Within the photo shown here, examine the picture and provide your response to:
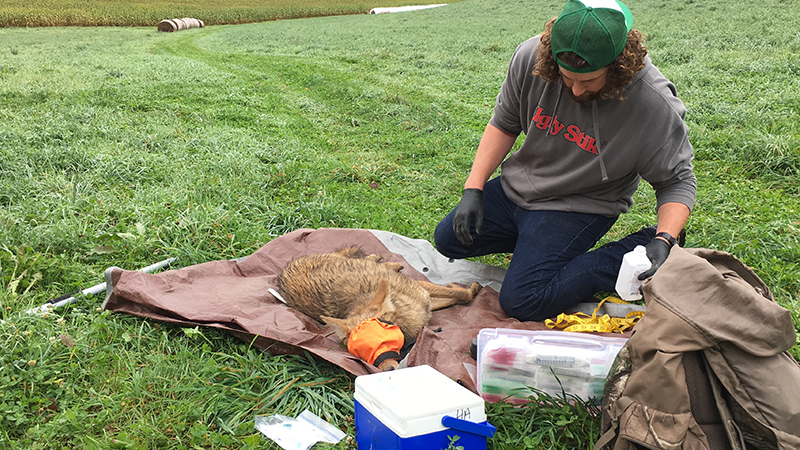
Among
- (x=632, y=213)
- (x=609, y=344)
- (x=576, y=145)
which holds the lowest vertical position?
(x=632, y=213)

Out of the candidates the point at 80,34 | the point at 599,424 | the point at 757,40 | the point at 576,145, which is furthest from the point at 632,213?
the point at 80,34

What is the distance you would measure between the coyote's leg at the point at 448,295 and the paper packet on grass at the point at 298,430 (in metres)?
1.38

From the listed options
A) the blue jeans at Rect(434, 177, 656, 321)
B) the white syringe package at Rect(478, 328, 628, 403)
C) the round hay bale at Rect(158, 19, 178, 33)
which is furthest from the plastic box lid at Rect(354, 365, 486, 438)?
the round hay bale at Rect(158, 19, 178, 33)

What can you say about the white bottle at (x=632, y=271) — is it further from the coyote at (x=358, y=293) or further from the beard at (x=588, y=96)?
the coyote at (x=358, y=293)

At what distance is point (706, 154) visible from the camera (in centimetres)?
604

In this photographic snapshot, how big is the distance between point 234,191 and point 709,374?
4340 millimetres

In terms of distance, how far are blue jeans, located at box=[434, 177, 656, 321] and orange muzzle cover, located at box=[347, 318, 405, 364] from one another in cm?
87

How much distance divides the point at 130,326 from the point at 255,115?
5990 mm

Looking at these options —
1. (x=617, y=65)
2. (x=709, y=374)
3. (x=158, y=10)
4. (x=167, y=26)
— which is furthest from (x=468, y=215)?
(x=158, y=10)

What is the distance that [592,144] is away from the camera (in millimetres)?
3344

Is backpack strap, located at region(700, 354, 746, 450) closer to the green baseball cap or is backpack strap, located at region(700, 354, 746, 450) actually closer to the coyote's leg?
the green baseball cap

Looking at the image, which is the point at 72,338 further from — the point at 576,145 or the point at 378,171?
the point at 378,171

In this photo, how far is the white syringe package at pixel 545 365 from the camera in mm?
2561

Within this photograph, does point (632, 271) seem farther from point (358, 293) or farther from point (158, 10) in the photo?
point (158, 10)
